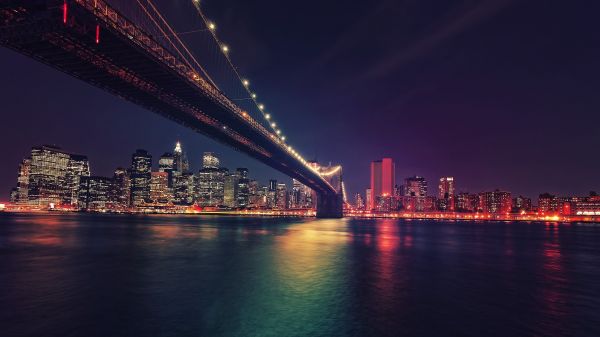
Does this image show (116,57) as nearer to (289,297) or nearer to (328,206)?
(289,297)

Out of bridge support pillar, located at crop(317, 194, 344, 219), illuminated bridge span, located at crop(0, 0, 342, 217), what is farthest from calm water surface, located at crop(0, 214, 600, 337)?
bridge support pillar, located at crop(317, 194, 344, 219)

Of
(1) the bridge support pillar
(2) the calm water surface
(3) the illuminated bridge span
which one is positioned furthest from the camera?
(1) the bridge support pillar

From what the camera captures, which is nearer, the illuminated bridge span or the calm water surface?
the calm water surface

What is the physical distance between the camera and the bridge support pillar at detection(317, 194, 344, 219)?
4326 inches

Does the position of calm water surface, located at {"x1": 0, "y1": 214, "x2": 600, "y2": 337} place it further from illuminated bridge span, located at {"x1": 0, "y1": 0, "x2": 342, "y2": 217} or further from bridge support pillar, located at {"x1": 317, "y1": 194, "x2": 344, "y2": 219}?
bridge support pillar, located at {"x1": 317, "y1": 194, "x2": 344, "y2": 219}

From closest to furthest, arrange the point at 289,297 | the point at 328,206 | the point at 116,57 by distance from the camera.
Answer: the point at 289,297
the point at 116,57
the point at 328,206

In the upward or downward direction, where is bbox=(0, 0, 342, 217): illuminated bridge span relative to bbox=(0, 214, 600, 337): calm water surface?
upward

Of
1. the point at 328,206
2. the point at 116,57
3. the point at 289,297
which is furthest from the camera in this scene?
the point at 328,206

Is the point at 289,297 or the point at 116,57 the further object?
the point at 116,57

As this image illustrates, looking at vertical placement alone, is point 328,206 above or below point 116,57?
A: below

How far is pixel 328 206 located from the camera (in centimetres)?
11044

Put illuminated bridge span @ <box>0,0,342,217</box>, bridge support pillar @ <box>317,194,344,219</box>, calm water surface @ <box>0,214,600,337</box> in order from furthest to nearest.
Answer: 1. bridge support pillar @ <box>317,194,344,219</box>
2. illuminated bridge span @ <box>0,0,342,217</box>
3. calm water surface @ <box>0,214,600,337</box>

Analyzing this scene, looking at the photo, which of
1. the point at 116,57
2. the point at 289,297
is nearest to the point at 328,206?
the point at 116,57

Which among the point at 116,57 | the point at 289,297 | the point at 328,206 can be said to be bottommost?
the point at 289,297
